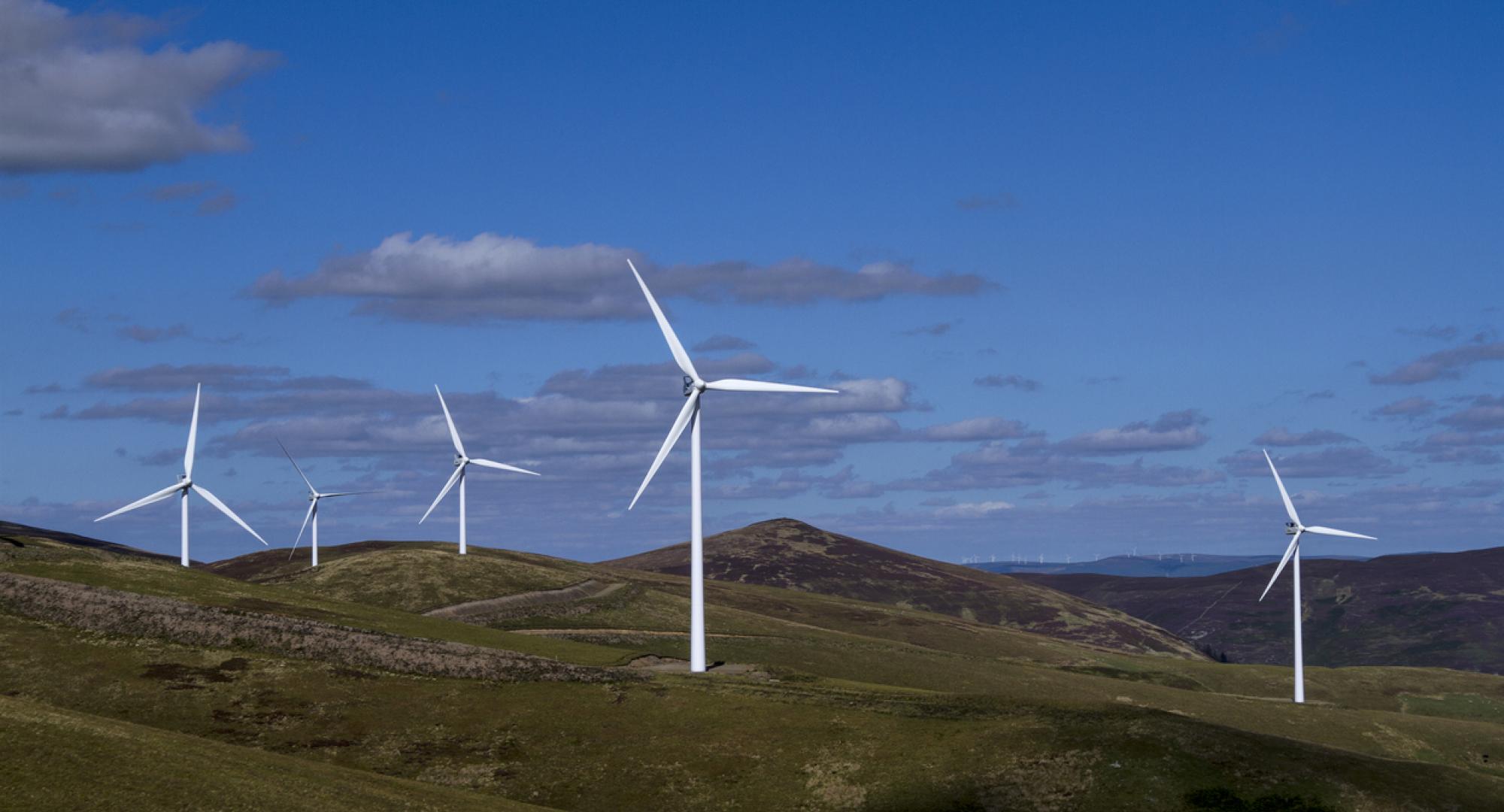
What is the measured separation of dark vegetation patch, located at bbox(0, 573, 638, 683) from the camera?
3762 inches

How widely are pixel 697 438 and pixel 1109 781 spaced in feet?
142

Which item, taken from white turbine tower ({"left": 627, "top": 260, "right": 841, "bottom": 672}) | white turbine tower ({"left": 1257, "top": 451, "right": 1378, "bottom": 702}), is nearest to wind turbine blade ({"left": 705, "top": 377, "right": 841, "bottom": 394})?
white turbine tower ({"left": 627, "top": 260, "right": 841, "bottom": 672})

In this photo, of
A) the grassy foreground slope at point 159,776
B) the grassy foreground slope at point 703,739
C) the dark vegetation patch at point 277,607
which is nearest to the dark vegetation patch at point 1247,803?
the grassy foreground slope at point 703,739

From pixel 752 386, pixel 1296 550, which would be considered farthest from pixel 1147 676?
pixel 752 386

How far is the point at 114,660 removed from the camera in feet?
294

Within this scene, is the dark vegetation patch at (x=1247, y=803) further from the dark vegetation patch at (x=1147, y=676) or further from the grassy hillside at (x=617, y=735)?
the dark vegetation patch at (x=1147, y=676)

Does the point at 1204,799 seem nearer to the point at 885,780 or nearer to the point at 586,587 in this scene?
the point at 885,780

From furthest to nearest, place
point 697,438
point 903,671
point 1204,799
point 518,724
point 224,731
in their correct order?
point 903,671
point 697,438
point 518,724
point 224,731
point 1204,799

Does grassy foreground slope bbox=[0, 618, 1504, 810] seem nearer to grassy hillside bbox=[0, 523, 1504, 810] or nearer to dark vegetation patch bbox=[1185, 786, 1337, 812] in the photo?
grassy hillside bbox=[0, 523, 1504, 810]

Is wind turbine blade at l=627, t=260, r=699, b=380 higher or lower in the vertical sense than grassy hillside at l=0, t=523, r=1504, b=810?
higher

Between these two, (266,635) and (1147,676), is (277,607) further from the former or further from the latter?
(1147,676)

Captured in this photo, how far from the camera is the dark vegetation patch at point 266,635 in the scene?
95.6 metres

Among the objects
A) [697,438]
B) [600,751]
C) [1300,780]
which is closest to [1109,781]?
[1300,780]

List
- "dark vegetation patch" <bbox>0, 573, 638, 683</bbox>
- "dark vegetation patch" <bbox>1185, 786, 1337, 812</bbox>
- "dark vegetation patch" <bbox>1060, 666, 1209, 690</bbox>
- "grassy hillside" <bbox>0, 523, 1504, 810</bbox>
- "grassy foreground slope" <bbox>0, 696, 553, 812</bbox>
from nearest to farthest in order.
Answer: "grassy foreground slope" <bbox>0, 696, 553, 812</bbox> < "dark vegetation patch" <bbox>1185, 786, 1337, 812</bbox> < "grassy hillside" <bbox>0, 523, 1504, 810</bbox> < "dark vegetation patch" <bbox>0, 573, 638, 683</bbox> < "dark vegetation patch" <bbox>1060, 666, 1209, 690</bbox>
